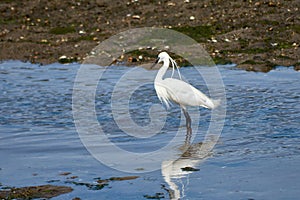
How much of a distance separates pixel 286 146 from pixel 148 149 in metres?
2.20

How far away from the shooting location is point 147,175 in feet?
32.0

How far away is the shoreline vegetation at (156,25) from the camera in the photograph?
19.0 m

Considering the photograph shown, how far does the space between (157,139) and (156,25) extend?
32.7 feet

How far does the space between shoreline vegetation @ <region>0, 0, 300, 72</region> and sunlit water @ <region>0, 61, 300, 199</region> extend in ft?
4.57

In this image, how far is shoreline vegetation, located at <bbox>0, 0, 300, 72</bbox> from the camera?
19.0 meters

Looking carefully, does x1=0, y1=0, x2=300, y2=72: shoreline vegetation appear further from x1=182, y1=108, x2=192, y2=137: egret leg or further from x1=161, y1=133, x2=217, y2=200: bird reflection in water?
x1=161, y1=133, x2=217, y2=200: bird reflection in water

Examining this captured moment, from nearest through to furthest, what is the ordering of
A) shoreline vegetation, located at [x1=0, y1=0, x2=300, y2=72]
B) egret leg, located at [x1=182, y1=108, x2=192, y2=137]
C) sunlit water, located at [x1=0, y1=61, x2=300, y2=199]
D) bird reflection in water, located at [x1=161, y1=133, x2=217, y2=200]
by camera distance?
bird reflection in water, located at [x1=161, y1=133, x2=217, y2=200]
sunlit water, located at [x1=0, y1=61, x2=300, y2=199]
egret leg, located at [x1=182, y1=108, x2=192, y2=137]
shoreline vegetation, located at [x1=0, y1=0, x2=300, y2=72]

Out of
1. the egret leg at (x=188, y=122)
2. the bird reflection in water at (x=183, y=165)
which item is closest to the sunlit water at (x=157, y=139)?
the bird reflection in water at (x=183, y=165)

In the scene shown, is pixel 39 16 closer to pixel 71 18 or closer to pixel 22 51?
pixel 71 18

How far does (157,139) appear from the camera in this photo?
11992mm

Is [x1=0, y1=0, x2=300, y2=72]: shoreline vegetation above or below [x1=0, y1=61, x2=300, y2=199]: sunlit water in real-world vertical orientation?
above

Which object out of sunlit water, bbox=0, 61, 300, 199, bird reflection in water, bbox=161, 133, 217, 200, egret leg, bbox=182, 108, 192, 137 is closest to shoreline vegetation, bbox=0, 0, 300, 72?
sunlit water, bbox=0, 61, 300, 199

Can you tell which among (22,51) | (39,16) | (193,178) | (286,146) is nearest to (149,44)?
(22,51)

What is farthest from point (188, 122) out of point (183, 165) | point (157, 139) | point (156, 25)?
point (156, 25)
